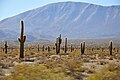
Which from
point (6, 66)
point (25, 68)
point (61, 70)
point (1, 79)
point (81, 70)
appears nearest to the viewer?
point (1, 79)

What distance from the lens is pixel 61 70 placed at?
65.9ft

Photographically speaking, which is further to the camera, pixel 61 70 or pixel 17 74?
pixel 61 70

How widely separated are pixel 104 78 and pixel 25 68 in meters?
4.42

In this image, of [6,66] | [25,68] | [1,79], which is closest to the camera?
[1,79]

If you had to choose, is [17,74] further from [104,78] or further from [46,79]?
[104,78]

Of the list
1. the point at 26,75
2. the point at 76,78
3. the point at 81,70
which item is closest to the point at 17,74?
the point at 26,75

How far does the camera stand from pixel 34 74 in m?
16.4

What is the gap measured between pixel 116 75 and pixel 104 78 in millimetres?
823

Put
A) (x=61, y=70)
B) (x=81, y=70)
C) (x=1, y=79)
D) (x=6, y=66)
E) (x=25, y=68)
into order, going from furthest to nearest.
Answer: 1. (x=6, y=66)
2. (x=81, y=70)
3. (x=61, y=70)
4. (x=25, y=68)
5. (x=1, y=79)

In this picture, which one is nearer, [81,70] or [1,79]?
[1,79]

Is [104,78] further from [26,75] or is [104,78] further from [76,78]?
[26,75]

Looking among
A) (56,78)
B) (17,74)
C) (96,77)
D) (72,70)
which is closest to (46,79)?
(56,78)

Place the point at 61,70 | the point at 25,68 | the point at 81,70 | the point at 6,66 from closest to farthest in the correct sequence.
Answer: the point at 25,68 → the point at 61,70 → the point at 81,70 → the point at 6,66

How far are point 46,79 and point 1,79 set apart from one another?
220 centimetres
